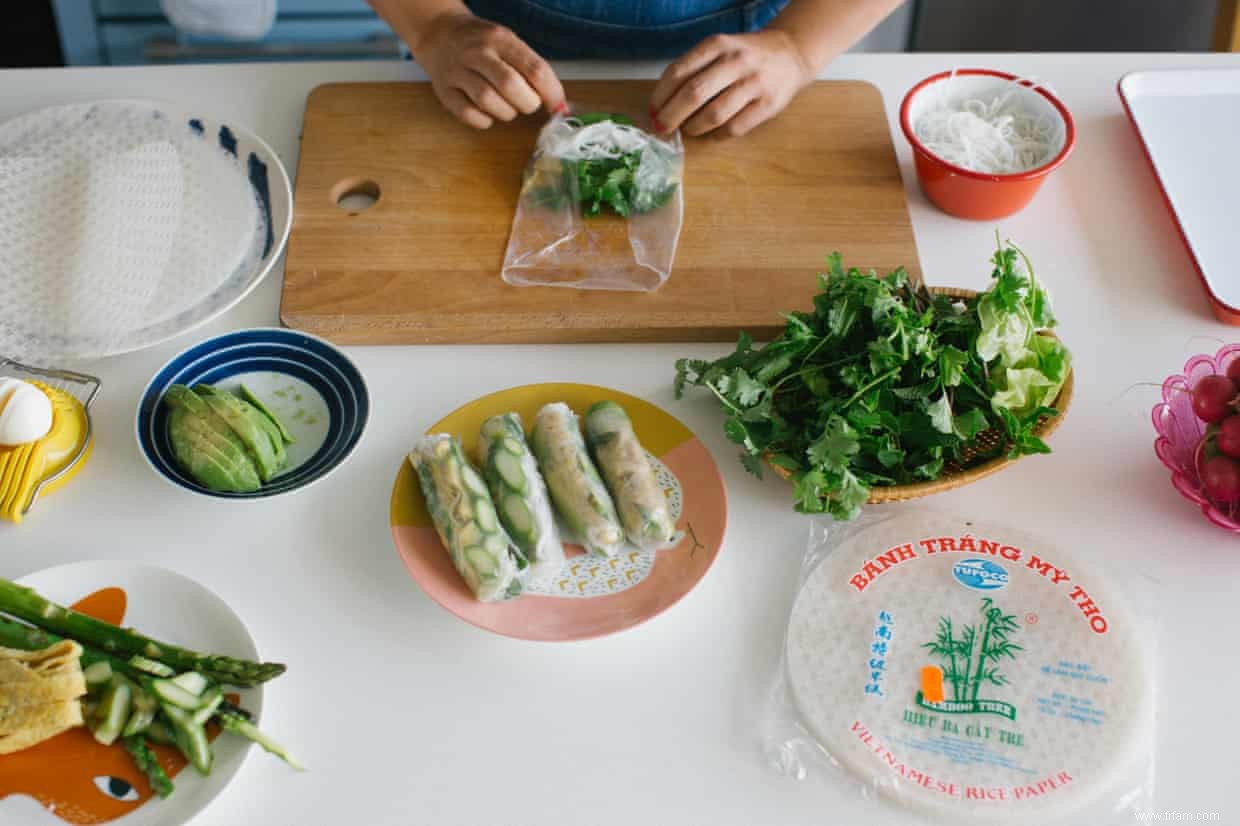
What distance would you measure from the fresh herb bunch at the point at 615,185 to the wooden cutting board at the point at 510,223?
4cm

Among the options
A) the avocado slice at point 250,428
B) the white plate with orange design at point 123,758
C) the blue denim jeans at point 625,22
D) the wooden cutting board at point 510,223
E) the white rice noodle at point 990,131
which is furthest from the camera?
the blue denim jeans at point 625,22

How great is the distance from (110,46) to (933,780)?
9.09 ft

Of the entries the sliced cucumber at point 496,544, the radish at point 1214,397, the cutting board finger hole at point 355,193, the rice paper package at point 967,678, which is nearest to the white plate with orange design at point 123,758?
the sliced cucumber at point 496,544

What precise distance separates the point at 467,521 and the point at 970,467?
51cm

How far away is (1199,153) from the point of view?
4.82 ft

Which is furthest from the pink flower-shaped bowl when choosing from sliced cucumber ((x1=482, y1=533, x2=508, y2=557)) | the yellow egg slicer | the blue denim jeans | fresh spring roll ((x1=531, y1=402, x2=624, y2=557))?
the yellow egg slicer

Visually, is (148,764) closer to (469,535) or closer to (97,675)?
(97,675)

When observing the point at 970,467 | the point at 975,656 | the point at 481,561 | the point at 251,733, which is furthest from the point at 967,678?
the point at 251,733

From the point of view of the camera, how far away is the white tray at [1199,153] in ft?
4.38

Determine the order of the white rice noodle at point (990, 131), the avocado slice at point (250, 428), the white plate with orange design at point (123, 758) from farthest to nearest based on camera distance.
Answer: the white rice noodle at point (990, 131), the avocado slice at point (250, 428), the white plate with orange design at point (123, 758)

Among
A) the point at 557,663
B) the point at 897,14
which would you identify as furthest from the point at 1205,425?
the point at 897,14

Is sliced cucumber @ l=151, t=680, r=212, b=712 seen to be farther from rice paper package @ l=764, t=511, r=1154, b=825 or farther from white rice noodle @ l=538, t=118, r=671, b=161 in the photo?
white rice noodle @ l=538, t=118, r=671, b=161

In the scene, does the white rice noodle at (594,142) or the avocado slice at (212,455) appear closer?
the avocado slice at (212,455)

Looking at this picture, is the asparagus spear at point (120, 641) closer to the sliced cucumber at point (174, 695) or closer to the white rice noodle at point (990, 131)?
the sliced cucumber at point (174, 695)
